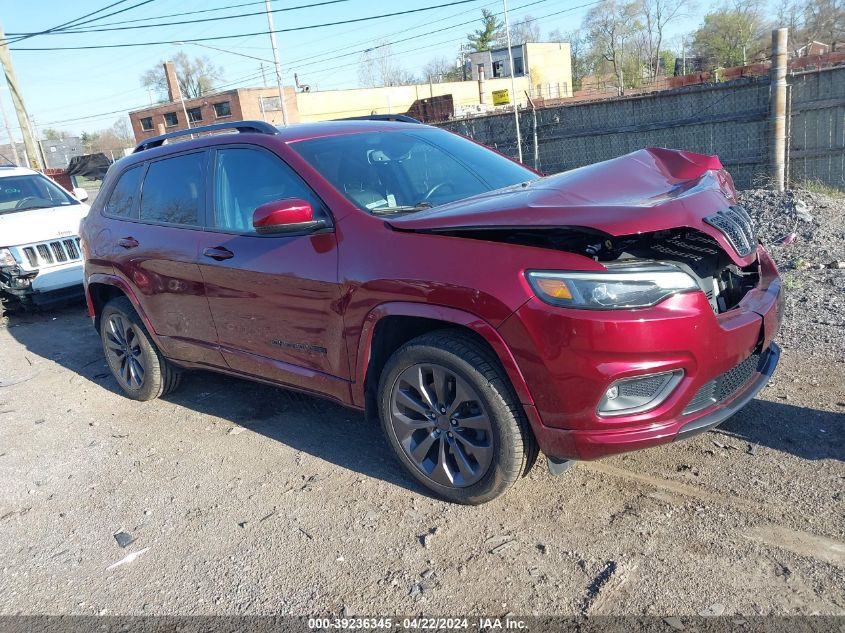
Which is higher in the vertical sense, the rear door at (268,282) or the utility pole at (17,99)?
the utility pole at (17,99)

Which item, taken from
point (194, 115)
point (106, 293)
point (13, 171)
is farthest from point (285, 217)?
point (194, 115)

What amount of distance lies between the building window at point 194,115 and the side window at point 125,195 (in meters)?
60.8

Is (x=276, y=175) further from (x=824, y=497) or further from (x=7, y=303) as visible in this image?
(x=7, y=303)

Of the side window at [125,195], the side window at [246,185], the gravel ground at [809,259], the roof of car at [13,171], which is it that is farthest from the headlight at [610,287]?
the roof of car at [13,171]

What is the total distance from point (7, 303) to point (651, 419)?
8481 mm

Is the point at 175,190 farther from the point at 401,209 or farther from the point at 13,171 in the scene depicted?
the point at 13,171

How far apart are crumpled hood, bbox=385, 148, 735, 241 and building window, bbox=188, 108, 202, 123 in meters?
63.4

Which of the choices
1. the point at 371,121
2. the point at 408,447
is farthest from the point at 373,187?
the point at 408,447

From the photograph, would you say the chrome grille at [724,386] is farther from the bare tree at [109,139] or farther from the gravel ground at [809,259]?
the bare tree at [109,139]

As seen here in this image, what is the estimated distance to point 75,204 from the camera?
9.34 metres

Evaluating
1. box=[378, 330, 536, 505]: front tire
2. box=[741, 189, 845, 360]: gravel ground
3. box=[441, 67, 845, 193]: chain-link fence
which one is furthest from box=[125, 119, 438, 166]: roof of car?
box=[441, 67, 845, 193]: chain-link fence

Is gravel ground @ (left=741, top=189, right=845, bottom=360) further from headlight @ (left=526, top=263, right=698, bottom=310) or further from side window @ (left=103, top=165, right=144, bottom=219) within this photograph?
side window @ (left=103, top=165, right=144, bottom=219)

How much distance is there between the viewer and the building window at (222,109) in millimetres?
56750

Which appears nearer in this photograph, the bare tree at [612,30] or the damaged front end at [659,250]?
the damaged front end at [659,250]
